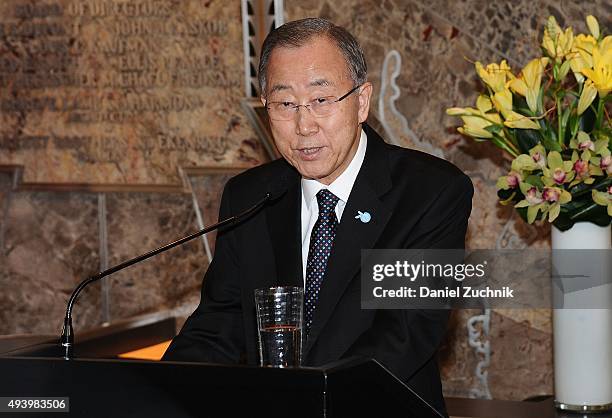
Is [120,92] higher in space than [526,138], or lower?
higher

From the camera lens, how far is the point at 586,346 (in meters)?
3.00

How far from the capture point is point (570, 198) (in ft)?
9.60

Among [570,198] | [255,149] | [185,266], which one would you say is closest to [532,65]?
[570,198]

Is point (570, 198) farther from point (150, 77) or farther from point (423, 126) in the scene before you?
point (150, 77)

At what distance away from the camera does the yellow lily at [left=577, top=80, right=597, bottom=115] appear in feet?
9.64

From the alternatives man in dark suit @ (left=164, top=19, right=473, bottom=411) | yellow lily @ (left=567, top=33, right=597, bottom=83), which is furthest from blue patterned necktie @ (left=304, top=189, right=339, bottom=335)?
yellow lily @ (left=567, top=33, right=597, bottom=83)

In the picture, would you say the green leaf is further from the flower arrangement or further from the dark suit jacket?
the dark suit jacket

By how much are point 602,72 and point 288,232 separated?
3.31 ft

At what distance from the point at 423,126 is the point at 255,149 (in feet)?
2.48

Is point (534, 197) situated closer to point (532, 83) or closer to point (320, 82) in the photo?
point (532, 83)

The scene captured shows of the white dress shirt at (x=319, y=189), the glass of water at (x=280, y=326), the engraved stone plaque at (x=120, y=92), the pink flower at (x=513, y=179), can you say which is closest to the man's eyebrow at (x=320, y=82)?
the white dress shirt at (x=319, y=189)

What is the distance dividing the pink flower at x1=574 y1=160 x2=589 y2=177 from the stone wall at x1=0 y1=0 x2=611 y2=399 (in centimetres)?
100

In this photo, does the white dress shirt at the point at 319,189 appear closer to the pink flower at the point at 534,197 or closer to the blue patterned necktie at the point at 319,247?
the blue patterned necktie at the point at 319,247

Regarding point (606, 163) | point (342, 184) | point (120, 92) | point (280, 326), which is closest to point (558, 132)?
point (606, 163)
